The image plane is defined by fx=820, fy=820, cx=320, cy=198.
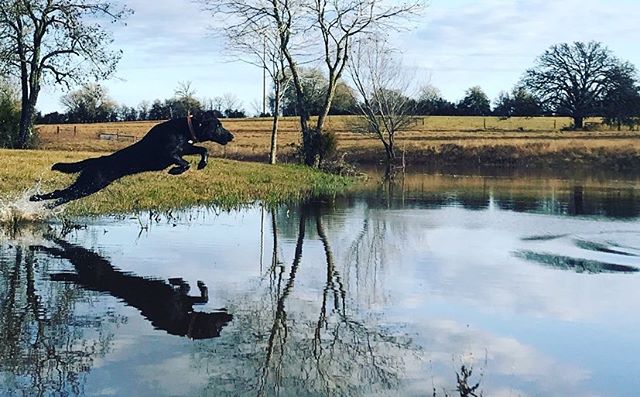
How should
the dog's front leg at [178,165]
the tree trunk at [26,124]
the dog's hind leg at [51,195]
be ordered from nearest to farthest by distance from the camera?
the dog's front leg at [178,165] → the dog's hind leg at [51,195] → the tree trunk at [26,124]

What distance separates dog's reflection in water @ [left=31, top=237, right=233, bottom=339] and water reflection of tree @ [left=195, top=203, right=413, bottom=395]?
0.31 m

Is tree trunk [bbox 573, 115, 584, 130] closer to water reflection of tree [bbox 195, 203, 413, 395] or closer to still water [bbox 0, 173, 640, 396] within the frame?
still water [bbox 0, 173, 640, 396]

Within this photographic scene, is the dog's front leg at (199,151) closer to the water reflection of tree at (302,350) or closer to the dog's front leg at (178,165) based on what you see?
the dog's front leg at (178,165)

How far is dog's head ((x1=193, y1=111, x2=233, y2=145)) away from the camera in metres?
12.2

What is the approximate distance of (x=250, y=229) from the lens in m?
16.8

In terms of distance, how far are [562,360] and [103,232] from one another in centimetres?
971

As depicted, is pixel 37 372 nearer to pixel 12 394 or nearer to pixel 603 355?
pixel 12 394

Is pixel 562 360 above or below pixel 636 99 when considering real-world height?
below

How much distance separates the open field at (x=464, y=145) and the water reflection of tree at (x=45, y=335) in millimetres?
41401

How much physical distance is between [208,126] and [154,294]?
3.38 meters

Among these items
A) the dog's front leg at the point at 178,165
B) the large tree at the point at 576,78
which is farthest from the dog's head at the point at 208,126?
the large tree at the point at 576,78

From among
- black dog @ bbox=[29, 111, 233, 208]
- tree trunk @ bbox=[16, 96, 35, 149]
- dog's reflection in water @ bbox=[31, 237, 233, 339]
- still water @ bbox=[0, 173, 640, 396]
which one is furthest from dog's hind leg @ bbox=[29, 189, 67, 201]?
tree trunk @ bbox=[16, 96, 35, 149]

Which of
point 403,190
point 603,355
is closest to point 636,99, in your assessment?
point 403,190

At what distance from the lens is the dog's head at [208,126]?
12195 mm
